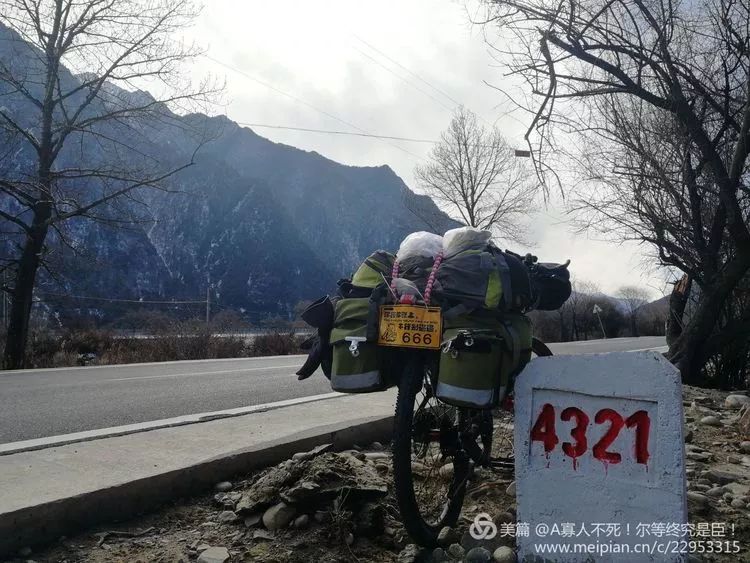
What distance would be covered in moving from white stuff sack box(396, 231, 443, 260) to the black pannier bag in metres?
0.54

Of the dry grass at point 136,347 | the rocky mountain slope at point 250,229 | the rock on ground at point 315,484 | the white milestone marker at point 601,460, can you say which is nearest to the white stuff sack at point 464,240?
the white milestone marker at point 601,460

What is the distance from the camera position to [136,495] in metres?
3.28

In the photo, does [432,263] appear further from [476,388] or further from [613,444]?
[613,444]

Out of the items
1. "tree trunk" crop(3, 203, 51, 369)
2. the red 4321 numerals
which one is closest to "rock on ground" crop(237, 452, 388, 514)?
the red 4321 numerals

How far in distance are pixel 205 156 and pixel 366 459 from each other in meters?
119

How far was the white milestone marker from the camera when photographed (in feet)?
7.80

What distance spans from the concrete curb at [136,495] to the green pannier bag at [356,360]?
124cm

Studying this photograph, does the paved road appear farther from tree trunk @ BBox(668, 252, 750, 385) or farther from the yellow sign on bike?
Answer: tree trunk @ BBox(668, 252, 750, 385)

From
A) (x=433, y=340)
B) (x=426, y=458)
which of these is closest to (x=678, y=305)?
(x=426, y=458)

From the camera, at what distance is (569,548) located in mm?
2576

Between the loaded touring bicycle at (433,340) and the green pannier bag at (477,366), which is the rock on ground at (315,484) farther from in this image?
the green pannier bag at (477,366)

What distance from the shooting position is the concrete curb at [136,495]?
280 cm

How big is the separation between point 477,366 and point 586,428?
486mm

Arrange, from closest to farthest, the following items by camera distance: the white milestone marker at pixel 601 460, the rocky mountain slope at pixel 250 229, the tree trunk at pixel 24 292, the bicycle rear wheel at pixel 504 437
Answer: the white milestone marker at pixel 601 460, the bicycle rear wheel at pixel 504 437, the tree trunk at pixel 24 292, the rocky mountain slope at pixel 250 229
